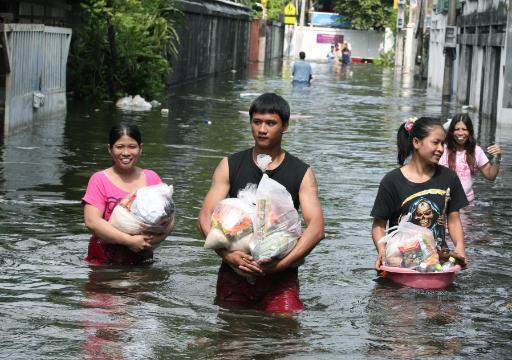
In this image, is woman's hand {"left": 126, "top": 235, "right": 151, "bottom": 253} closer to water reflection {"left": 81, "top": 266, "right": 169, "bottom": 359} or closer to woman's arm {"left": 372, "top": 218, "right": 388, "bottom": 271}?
water reflection {"left": 81, "top": 266, "right": 169, "bottom": 359}

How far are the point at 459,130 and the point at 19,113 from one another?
386 inches

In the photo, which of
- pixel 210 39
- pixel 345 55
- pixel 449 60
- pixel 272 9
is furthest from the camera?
pixel 272 9

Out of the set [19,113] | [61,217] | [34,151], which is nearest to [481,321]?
[61,217]

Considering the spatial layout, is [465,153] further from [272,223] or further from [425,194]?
[272,223]

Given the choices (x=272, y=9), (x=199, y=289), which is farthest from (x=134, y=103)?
(x=272, y=9)

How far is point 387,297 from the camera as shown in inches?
323

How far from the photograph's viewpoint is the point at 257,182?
678 centimetres

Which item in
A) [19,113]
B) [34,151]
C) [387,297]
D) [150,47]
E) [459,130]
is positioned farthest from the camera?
[150,47]

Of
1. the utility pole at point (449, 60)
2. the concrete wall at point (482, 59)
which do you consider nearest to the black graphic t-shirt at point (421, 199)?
the concrete wall at point (482, 59)

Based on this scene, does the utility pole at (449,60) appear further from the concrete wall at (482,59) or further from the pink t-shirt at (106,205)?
the pink t-shirt at (106,205)

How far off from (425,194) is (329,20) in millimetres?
83287

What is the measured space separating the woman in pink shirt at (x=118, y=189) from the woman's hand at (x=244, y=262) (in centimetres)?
167

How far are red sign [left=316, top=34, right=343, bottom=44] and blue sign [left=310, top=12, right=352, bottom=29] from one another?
125cm

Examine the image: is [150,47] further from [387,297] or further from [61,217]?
[387,297]
